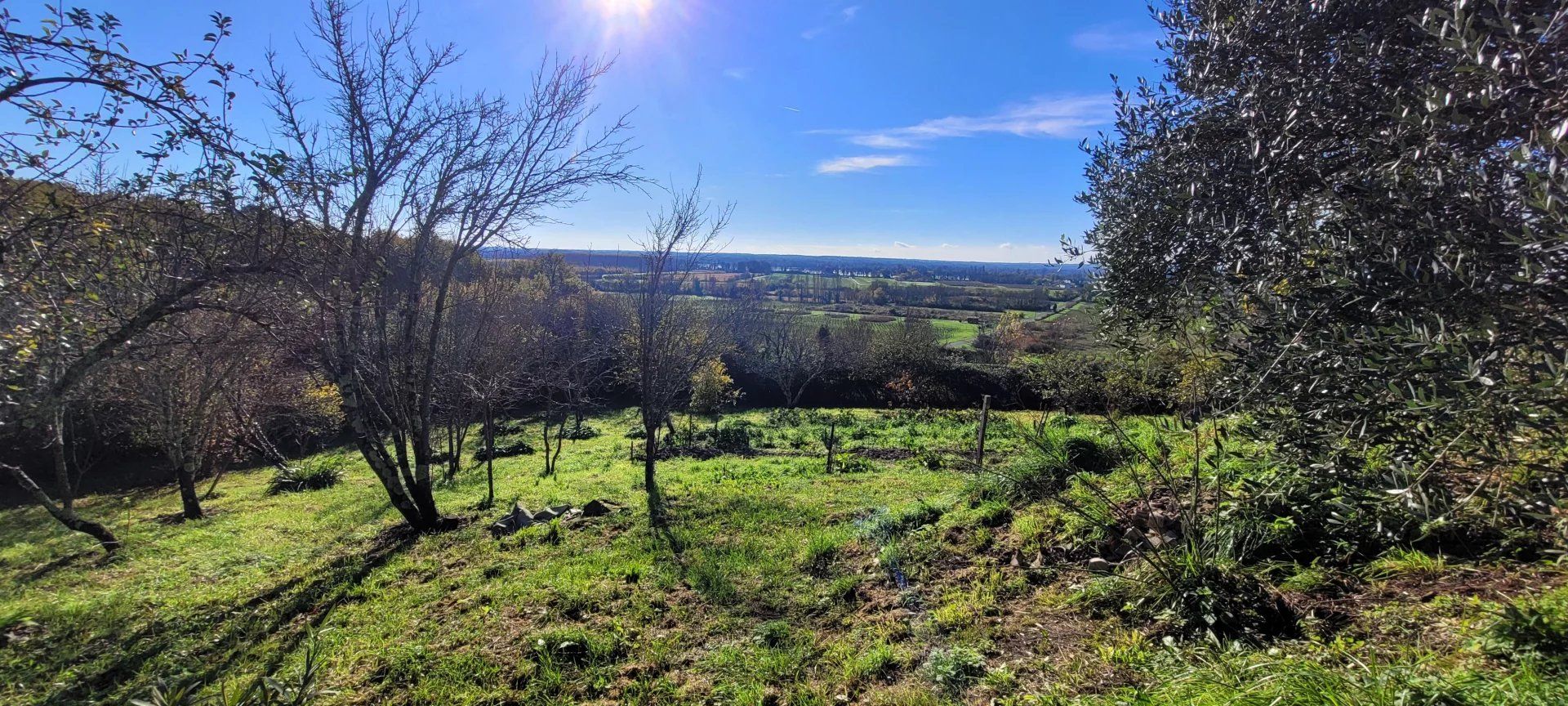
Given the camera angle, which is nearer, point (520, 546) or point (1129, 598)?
point (1129, 598)

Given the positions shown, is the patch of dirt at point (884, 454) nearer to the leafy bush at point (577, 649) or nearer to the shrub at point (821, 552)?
the shrub at point (821, 552)

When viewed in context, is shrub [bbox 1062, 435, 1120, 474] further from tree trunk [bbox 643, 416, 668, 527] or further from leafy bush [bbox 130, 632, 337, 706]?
leafy bush [bbox 130, 632, 337, 706]

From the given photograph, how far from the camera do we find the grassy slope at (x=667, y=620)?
283 cm

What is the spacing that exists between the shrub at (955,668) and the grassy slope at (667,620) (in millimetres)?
102

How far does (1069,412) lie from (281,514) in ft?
61.5

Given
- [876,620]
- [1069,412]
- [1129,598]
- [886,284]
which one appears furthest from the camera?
[886,284]

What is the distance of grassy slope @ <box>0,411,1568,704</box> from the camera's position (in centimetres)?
283

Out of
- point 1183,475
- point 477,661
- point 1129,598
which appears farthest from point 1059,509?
point 477,661

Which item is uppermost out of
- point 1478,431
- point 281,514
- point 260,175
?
point 260,175

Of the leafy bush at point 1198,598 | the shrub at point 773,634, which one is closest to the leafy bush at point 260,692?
the shrub at point 773,634

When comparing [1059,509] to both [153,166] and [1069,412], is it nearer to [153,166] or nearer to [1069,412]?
[153,166]

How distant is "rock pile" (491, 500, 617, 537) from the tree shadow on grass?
6.05ft

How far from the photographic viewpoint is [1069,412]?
17.1 metres

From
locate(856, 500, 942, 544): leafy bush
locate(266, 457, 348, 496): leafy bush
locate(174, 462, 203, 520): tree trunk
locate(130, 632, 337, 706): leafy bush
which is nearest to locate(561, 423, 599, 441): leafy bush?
locate(266, 457, 348, 496): leafy bush
